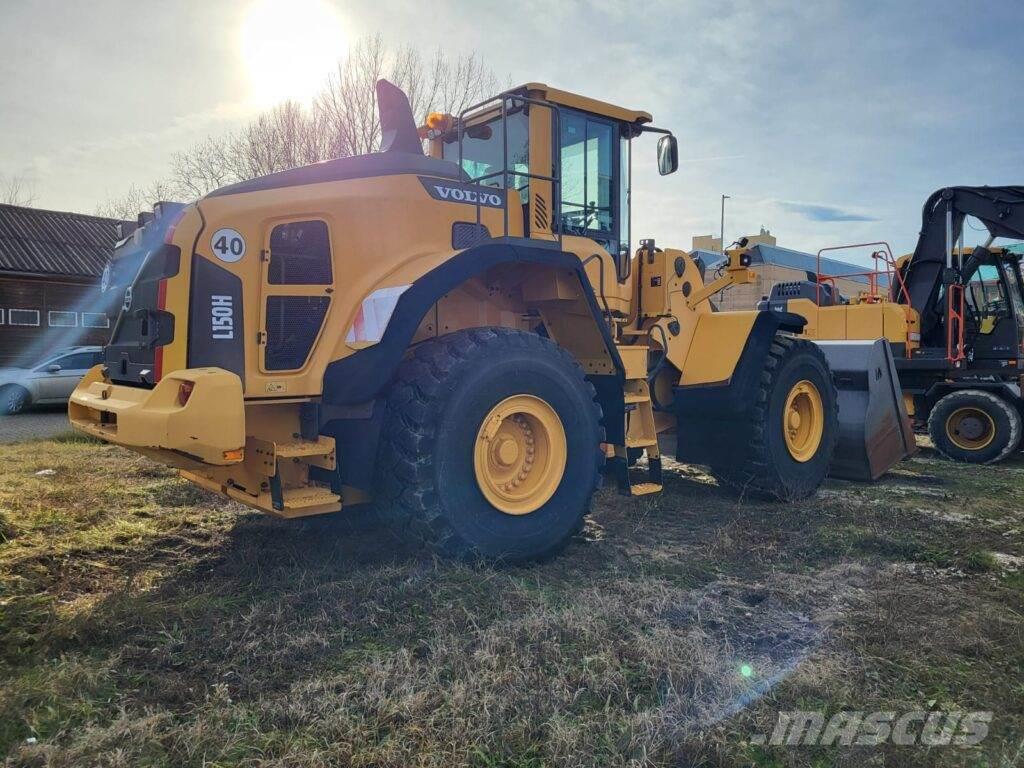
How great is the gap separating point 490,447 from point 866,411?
4548mm

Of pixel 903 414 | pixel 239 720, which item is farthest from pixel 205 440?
pixel 903 414

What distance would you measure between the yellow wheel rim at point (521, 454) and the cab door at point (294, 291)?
1.12m

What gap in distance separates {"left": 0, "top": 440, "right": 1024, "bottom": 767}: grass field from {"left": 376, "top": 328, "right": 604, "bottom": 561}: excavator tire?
24cm

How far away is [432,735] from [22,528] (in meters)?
3.89

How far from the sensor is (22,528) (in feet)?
16.5

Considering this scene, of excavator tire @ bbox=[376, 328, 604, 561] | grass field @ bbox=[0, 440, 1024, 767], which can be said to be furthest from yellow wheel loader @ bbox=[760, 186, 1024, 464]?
excavator tire @ bbox=[376, 328, 604, 561]

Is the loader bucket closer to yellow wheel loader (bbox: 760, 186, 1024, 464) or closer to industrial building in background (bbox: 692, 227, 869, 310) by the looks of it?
yellow wheel loader (bbox: 760, 186, 1024, 464)

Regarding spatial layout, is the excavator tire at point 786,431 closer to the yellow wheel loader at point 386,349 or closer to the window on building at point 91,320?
the yellow wheel loader at point 386,349

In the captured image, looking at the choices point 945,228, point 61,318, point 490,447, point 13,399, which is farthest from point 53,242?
point 945,228

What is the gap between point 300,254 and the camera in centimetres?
417

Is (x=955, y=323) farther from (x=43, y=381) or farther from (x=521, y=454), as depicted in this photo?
(x=43, y=381)

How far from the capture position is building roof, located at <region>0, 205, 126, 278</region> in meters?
21.2

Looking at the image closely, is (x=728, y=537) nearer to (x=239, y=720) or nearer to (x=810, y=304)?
(x=239, y=720)

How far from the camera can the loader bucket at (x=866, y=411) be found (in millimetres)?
7328
